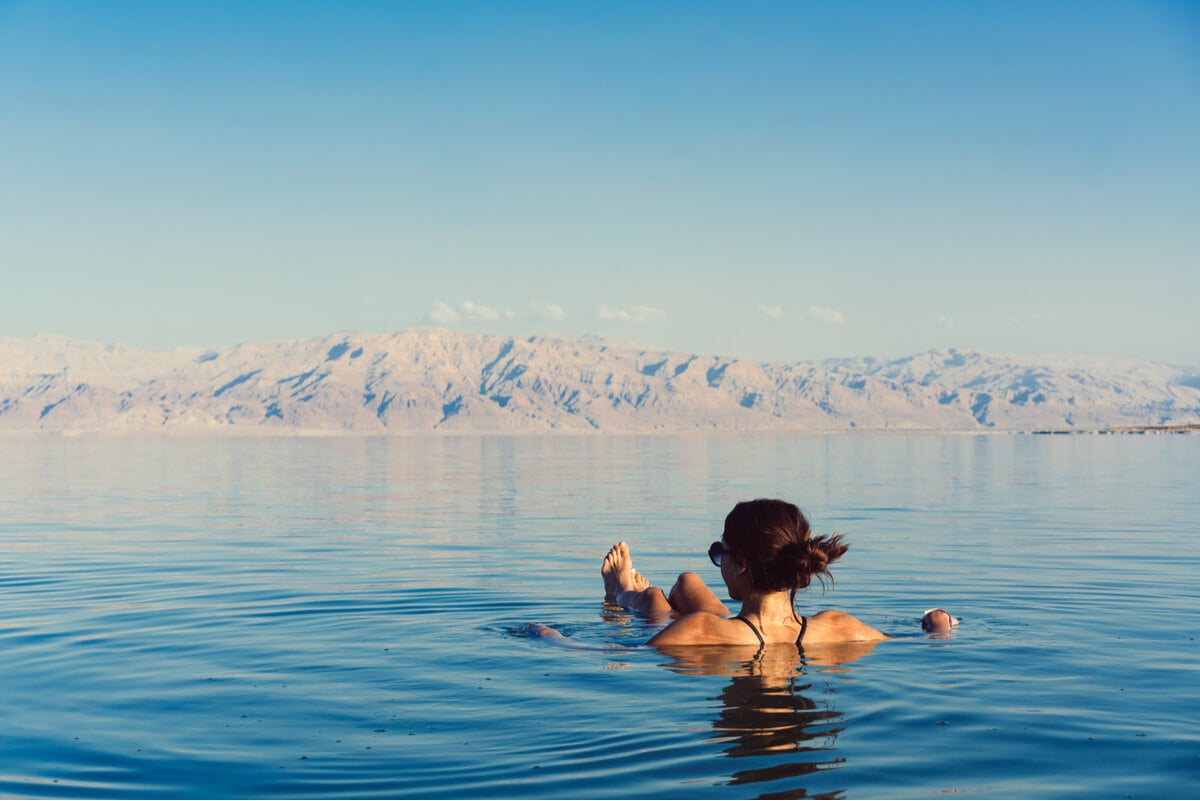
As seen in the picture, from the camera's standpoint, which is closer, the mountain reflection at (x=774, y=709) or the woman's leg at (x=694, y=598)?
the mountain reflection at (x=774, y=709)

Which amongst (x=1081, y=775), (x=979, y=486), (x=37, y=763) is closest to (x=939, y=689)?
(x=1081, y=775)

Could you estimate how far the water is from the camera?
7039mm

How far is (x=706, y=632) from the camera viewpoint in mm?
9578

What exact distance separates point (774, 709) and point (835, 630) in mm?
1929

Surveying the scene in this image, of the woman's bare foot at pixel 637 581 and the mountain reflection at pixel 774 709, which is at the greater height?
the woman's bare foot at pixel 637 581

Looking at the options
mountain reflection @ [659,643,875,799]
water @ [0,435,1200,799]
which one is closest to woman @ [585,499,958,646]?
mountain reflection @ [659,643,875,799]

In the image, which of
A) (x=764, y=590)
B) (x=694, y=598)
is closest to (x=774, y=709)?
(x=764, y=590)

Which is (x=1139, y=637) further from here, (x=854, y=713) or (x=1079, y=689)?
(x=854, y=713)

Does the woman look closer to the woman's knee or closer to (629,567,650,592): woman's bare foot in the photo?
the woman's knee

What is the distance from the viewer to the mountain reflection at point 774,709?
7.03m

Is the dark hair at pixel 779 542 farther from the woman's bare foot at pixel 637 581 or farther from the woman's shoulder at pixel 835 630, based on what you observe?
the woman's bare foot at pixel 637 581

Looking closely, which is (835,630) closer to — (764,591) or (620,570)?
(764,591)

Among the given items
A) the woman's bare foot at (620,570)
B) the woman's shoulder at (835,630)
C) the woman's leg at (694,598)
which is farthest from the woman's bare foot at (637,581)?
the woman's shoulder at (835,630)

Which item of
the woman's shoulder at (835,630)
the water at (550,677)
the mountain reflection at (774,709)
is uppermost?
the woman's shoulder at (835,630)
